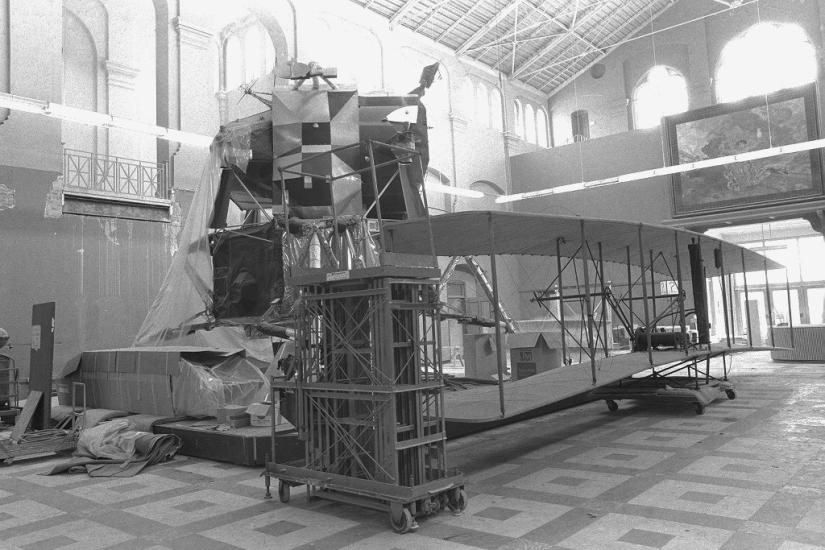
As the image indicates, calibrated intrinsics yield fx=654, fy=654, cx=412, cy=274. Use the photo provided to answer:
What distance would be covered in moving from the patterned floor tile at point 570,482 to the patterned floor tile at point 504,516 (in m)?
0.38

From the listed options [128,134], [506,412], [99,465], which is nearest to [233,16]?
[128,134]

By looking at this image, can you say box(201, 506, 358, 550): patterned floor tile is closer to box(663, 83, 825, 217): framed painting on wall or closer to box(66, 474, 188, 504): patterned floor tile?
box(66, 474, 188, 504): patterned floor tile

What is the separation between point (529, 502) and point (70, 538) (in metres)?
3.02

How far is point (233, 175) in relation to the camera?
307 inches

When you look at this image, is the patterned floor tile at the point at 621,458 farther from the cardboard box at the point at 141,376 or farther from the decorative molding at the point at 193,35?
the decorative molding at the point at 193,35

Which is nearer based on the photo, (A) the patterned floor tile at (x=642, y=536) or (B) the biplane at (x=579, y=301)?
(A) the patterned floor tile at (x=642, y=536)

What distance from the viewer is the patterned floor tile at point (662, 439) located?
257 inches

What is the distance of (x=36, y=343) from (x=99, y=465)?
255 cm

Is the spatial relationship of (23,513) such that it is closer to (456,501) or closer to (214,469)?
(214,469)

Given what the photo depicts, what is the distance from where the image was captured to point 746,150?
21656 millimetres

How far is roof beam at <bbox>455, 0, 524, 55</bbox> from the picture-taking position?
75.6ft

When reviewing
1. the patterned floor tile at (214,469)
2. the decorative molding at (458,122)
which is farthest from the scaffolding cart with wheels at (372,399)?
the decorative molding at (458,122)

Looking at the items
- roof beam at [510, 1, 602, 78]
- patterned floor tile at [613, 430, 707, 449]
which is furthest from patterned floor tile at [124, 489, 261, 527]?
roof beam at [510, 1, 602, 78]

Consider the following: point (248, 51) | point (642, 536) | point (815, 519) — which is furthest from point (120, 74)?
point (815, 519)
